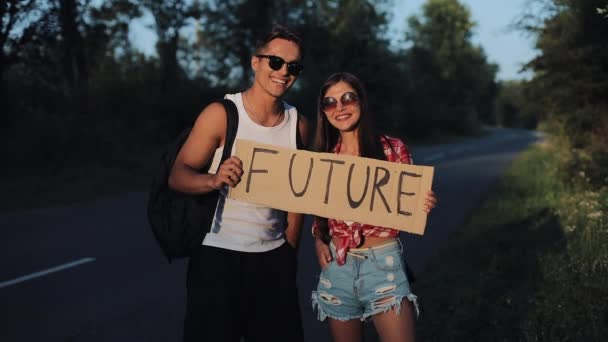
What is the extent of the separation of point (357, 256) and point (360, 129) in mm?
609

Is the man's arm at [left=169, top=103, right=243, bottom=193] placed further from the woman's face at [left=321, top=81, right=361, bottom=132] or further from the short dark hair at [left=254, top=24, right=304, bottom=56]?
the woman's face at [left=321, top=81, right=361, bottom=132]

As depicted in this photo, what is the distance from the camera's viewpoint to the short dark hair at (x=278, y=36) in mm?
2697

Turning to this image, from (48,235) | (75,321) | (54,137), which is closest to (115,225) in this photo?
(48,235)

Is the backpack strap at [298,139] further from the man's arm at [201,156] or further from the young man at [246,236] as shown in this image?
the man's arm at [201,156]

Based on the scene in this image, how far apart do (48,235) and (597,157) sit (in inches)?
366

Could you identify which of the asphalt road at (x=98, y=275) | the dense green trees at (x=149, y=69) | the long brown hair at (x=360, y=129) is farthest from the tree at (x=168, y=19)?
the long brown hair at (x=360, y=129)

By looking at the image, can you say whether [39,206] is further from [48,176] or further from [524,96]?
[524,96]

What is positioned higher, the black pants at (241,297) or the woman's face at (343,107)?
the woman's face at (343,107)

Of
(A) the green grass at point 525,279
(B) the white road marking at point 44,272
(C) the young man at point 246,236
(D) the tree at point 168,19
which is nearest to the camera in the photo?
(C) the young man at point 246,236

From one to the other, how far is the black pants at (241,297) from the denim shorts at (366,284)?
183 millimetres

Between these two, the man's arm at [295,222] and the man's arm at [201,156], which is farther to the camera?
the man's arm at [295,222]

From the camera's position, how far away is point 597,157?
1056 cm

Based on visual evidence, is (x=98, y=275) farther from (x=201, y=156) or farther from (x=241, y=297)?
(x=201, y=156)

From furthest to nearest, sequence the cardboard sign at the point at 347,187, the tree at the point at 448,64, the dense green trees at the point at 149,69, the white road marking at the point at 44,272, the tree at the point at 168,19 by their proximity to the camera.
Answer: the tree at the point at 448,64 < the tree at the point at 168,19 < the dense green trees at the point at 149,69 < the white road marking at the point at 44,272 < the cardboard sign at the point at 347,187
